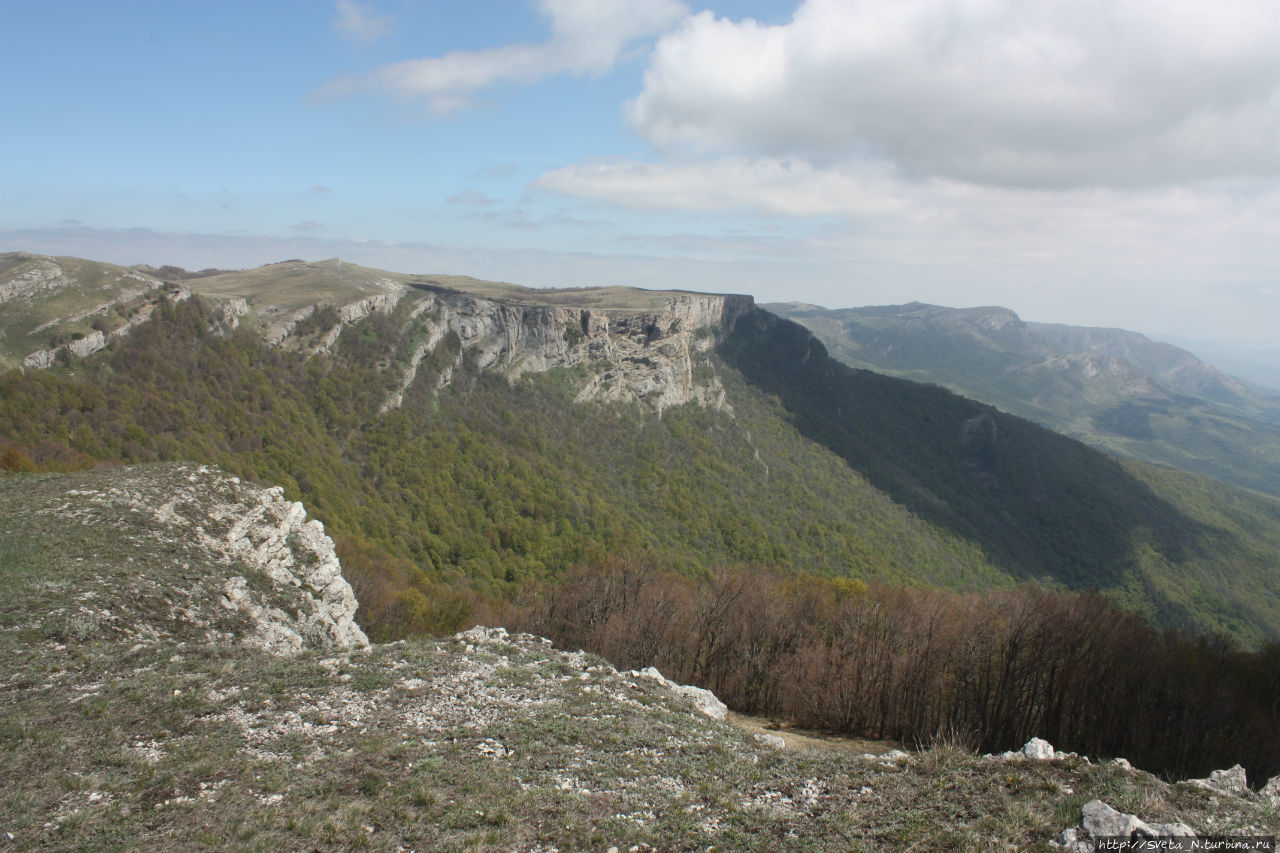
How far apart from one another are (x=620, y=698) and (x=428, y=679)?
584 centimetres

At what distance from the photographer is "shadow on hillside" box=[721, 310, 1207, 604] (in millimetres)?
127000

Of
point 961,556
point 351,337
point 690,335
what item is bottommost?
point 961,556

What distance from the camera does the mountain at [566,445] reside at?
6662 centimetres

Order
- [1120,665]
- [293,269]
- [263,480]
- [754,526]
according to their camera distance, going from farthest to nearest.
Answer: [293,269] → [754,526] → [263,480] → [1120,665]

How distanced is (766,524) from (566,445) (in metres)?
41.9

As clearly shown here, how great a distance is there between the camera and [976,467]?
15912cm

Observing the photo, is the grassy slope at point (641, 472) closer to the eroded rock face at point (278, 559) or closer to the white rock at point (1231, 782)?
the eroded rock face at point (278, 559)

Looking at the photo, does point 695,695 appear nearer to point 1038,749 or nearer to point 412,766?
point 1038,749

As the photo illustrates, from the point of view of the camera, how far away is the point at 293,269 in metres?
136

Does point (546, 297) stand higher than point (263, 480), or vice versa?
point (546, 297)

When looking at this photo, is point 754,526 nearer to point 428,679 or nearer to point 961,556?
point 961,556

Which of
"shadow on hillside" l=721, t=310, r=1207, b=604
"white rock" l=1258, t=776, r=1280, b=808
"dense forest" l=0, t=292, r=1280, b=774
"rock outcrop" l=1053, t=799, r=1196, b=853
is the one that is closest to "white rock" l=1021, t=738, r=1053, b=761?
"dense forest" l=0, t=292, r=1280, b=774

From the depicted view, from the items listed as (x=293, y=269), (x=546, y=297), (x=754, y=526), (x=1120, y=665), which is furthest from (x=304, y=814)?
(x=546, y=297)

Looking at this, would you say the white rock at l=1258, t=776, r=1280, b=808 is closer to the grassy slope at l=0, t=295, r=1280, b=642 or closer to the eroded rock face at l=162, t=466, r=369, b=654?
the eroded rock face at l=162, t=466, r=369, b=654
